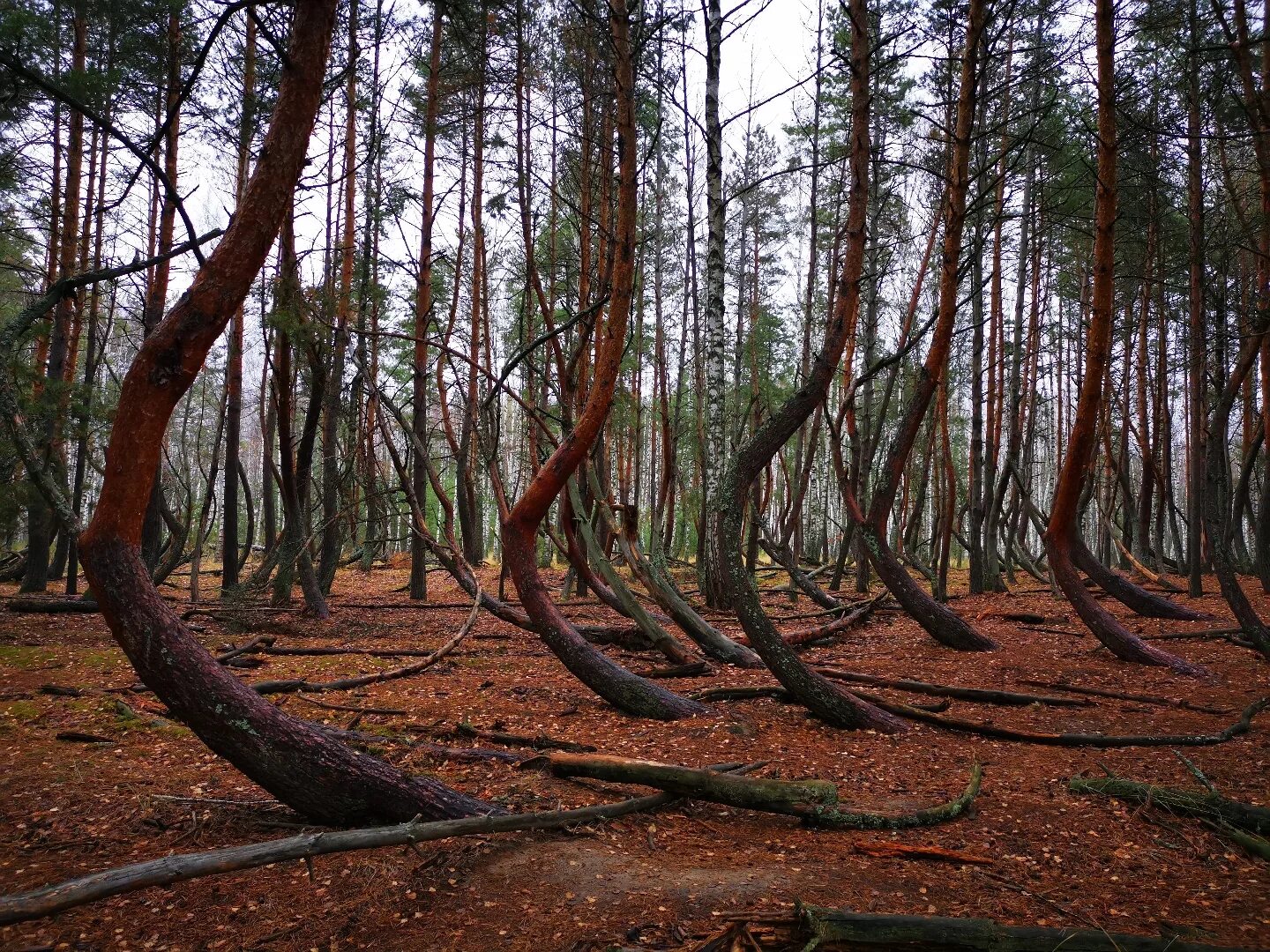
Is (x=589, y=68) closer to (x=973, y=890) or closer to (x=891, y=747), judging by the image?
(x=891, y=747)

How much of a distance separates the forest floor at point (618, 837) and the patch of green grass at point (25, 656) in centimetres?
18

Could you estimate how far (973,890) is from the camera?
3.07 meters

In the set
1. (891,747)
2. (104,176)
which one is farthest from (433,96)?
(891,747)

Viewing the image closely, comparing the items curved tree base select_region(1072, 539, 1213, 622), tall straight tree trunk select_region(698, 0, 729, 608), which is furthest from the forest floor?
tall straight tree trunk select_region(698, 0, 729, 608)

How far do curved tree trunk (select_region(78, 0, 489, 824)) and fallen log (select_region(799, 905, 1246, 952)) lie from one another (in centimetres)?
191

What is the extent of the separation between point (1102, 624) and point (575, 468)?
20.4ft

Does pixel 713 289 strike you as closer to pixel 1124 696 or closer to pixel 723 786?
pixel 1124 696

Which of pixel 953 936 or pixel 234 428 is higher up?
pixel 234 428

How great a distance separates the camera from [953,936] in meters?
2.56

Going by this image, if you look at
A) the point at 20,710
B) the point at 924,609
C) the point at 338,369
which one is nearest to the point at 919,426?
the point at 924,609

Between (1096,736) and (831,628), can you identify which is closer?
(1096,736)

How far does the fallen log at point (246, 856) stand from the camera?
7.35ft

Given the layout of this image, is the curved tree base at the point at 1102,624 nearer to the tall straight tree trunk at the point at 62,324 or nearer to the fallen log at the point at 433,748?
the fallen log at the point at 433,748

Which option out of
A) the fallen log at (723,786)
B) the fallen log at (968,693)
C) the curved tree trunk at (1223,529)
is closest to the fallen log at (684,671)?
the fallen log at (968,693)
